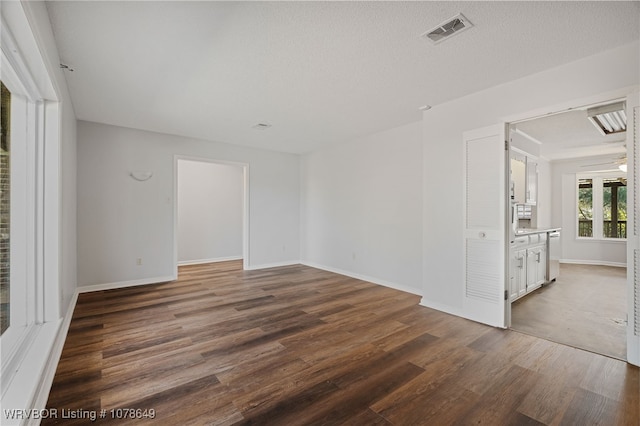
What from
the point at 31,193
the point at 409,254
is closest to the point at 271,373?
the point at 31,193

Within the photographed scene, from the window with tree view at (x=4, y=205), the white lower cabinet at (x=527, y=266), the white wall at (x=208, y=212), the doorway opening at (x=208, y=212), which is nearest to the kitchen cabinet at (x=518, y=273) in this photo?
the white lower cabinet at (x=527, y=266)

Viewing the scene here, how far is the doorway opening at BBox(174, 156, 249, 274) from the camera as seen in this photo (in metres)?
6.73

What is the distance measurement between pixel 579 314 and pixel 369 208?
3.07 meters

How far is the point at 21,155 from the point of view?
218cm

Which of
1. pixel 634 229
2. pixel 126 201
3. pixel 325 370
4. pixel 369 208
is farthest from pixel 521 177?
pixel 126 201

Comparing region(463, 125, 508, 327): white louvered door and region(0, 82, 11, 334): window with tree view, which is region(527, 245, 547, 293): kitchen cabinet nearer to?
region(463, 125, 508, 327): white louvered door

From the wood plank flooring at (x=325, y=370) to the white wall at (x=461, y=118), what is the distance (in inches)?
19.8

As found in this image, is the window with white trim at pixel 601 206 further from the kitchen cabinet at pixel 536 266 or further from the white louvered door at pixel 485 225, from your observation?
the white louvered door at pixel 485 225

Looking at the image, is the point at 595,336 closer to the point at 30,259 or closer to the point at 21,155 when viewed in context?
the point at 30,259

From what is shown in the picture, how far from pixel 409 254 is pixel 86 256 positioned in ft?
16.2

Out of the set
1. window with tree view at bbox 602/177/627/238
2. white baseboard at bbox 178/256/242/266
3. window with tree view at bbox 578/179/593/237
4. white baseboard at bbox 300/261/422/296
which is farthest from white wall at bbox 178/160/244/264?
window with tree view at bbox 602/177/627/238

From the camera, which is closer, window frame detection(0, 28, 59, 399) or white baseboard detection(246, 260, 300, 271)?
window frame detection(0, 28, 59, 399)

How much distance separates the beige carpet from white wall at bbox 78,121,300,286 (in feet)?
17.5

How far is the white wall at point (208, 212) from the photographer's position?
675cm
